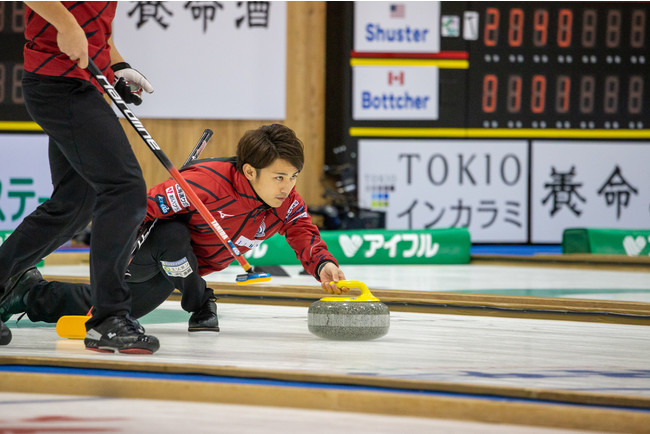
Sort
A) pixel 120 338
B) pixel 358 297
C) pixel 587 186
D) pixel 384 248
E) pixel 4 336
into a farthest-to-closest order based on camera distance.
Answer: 1. pixel 587 186
2. pixel 384 248
3. pixel 358 297
4. pixel 4 336
5. pixel 120 338

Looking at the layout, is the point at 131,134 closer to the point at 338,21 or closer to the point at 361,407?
the point at 338,21

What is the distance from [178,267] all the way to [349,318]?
1.69 feet

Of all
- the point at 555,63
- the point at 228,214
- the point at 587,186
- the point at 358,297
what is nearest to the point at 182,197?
the point at 228,214

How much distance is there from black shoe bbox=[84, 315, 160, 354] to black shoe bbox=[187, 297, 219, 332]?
1.69ft

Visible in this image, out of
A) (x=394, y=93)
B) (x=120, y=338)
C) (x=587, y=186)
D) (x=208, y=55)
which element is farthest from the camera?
(x=587, y=186)

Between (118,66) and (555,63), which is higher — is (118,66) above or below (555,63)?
below

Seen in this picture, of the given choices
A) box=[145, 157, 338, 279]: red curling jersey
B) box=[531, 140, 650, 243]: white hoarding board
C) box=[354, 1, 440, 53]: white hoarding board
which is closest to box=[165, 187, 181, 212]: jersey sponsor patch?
box=[145, 157, 338, 279]: red curling jersey

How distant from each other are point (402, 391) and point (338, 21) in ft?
22.2

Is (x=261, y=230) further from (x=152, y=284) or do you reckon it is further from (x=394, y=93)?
(x=394, y=93)

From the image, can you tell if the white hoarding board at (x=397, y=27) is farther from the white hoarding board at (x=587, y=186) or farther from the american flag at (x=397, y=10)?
the white hoarding board at (x=587, y=186)

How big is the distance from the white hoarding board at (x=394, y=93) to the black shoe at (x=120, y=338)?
19.8 ft

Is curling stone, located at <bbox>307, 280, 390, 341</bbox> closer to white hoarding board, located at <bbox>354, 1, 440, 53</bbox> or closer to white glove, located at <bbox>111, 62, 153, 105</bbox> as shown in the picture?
white glove, located at <bbox>111, 62, 153, 105</bbox>

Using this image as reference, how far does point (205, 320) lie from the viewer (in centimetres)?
263

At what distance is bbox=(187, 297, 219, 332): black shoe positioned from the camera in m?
2.60
